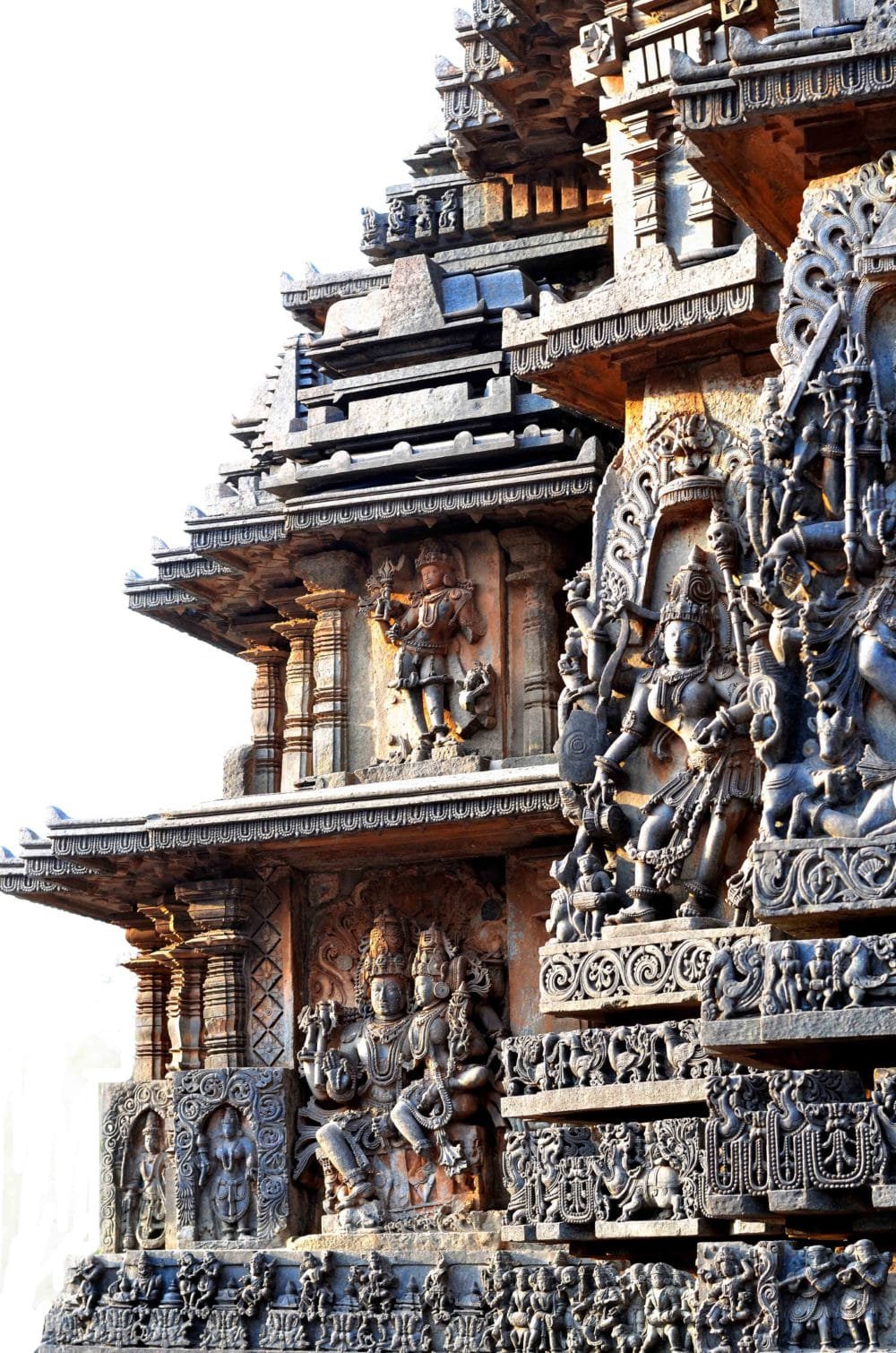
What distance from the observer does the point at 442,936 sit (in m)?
19.6

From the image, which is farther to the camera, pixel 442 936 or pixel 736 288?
pixel 442 936

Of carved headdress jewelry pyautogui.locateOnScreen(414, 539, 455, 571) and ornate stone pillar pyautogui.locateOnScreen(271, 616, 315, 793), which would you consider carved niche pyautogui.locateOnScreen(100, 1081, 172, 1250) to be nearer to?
ornate stone pillar pyautogui.locateOnScreen(271, 616, 315, 793)

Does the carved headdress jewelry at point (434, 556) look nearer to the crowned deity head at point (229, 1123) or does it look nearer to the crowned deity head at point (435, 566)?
the crowned deity head at point (435, 566)

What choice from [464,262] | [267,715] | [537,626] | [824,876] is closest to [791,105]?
[824,876]

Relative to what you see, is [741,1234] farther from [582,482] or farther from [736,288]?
[582,482]

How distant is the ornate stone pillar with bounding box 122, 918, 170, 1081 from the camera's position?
22953mm

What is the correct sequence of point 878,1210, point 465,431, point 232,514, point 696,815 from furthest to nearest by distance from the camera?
point 232,514 → point 465,431 → point 696,815 → point 878,1210

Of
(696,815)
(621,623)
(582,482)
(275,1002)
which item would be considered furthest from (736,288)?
(275,1002)

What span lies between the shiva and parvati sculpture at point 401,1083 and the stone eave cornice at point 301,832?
0.96m

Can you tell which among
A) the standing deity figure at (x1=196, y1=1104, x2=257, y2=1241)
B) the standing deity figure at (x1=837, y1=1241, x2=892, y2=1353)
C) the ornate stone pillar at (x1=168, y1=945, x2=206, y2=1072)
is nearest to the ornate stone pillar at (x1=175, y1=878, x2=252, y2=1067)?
the ornate stone pillar at (x1=168, y1=945, x2=206, y2=1072)

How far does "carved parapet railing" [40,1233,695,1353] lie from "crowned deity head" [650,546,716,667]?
11.8ft

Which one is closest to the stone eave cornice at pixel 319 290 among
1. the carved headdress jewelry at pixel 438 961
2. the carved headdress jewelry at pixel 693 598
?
the carved headdress jewelry at pixel 438 961

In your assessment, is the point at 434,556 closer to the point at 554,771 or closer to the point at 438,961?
the point at 554,771

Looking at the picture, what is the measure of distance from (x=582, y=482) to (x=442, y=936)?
3822 millimetres
